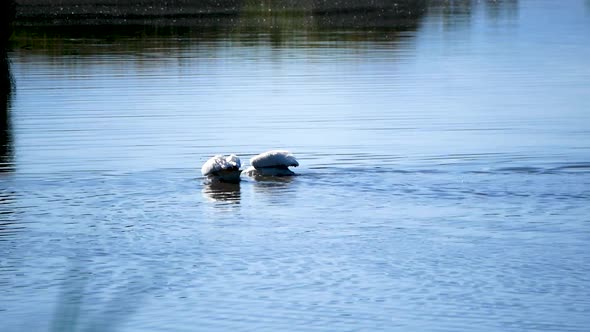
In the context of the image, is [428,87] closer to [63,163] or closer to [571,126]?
[571,126]

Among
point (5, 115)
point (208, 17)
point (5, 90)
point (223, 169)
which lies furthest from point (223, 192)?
point (208, 17)

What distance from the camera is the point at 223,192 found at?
14.3 meters

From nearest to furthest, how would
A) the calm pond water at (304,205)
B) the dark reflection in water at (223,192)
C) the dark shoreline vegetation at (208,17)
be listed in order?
the calm pond water at (304,205), the dark reflection in water at (223,192), the dark shoreline vegetation at (208,17)

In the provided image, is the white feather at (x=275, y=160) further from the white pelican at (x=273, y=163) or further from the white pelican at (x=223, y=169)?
the white pelican at (x=223, y=169)

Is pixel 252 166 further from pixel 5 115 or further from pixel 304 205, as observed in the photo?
pixel 5 115

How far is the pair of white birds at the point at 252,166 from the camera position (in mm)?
14656

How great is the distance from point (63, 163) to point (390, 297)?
24.4 ft

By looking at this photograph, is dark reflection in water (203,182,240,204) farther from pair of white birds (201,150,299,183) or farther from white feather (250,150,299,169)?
white feather (250,150,299,169)

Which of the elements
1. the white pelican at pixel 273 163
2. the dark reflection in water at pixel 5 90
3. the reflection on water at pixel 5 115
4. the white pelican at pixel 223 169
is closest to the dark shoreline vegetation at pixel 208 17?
the dark reflection in water at pixel 5 90

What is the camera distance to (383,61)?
32188 millimetres

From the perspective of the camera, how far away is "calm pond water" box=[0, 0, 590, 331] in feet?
31.6

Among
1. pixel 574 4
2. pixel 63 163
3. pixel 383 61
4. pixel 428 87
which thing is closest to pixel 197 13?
pixel 574 4

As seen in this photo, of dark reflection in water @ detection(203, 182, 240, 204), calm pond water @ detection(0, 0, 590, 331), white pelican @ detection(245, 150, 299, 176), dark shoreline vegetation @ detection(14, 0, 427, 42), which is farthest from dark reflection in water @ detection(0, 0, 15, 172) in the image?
dark shoreline vegetation @ detection(14, 0, 427, 42)

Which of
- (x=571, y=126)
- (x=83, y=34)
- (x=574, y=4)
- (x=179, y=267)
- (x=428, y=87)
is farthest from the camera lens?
(x=574, y=4)
